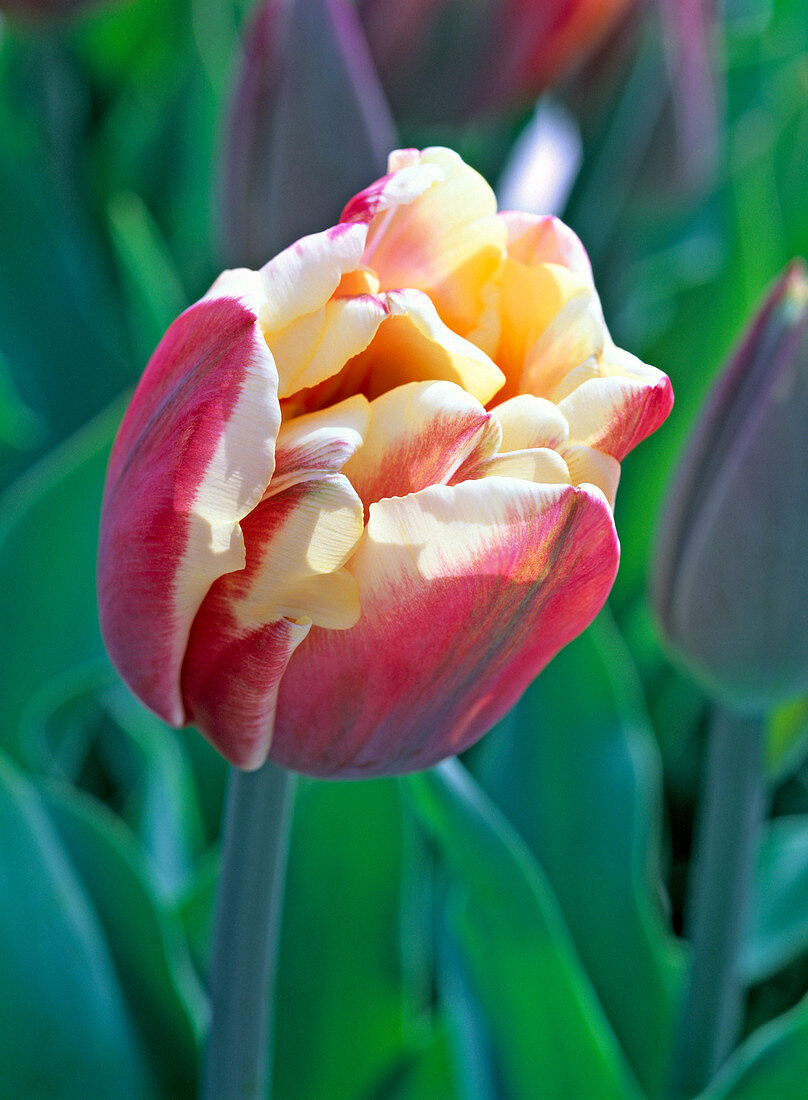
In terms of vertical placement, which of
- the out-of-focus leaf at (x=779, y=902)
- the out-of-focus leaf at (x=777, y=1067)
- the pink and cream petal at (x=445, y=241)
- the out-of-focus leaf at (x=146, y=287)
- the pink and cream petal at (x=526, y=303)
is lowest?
the out-of-focus leaf at (x=779, y=902)

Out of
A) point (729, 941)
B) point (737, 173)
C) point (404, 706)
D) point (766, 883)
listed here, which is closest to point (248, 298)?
point (404, 706)

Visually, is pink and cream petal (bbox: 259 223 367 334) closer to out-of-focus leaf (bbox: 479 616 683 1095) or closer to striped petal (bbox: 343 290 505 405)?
striped petal (bbox: 343 290 505 405)

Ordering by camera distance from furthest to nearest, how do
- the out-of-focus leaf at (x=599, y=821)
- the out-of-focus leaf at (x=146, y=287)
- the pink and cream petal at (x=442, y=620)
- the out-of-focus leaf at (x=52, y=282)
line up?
the out-of-focus leaf at (x=52, y=282) → the out-of-focus leaf at (x=146, y=287) → the out-of-focus leaf at (x=599, y=821) → the pink and cream petal at (x=442, y=620)

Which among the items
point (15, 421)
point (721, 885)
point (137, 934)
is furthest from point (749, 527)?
point (15, 421)

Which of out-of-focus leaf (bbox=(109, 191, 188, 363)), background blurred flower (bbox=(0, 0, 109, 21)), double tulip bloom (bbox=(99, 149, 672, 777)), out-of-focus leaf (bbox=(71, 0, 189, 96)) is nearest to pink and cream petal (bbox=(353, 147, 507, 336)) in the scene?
double tulip bloom (bbox=(99, 149, 672, 777))

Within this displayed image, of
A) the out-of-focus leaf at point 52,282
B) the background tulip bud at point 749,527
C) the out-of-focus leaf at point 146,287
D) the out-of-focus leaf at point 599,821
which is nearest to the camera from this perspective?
the background tulip bud at point 749,527

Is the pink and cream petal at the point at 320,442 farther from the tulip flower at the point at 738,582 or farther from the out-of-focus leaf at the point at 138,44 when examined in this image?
the out-of-focus leaf at the point at 138,44

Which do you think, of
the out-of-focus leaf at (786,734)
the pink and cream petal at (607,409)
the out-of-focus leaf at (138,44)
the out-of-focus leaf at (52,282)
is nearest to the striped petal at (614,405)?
the pink and cream petal at (607,409)

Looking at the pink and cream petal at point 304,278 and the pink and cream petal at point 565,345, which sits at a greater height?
the pink and cream petal at point 304,278
